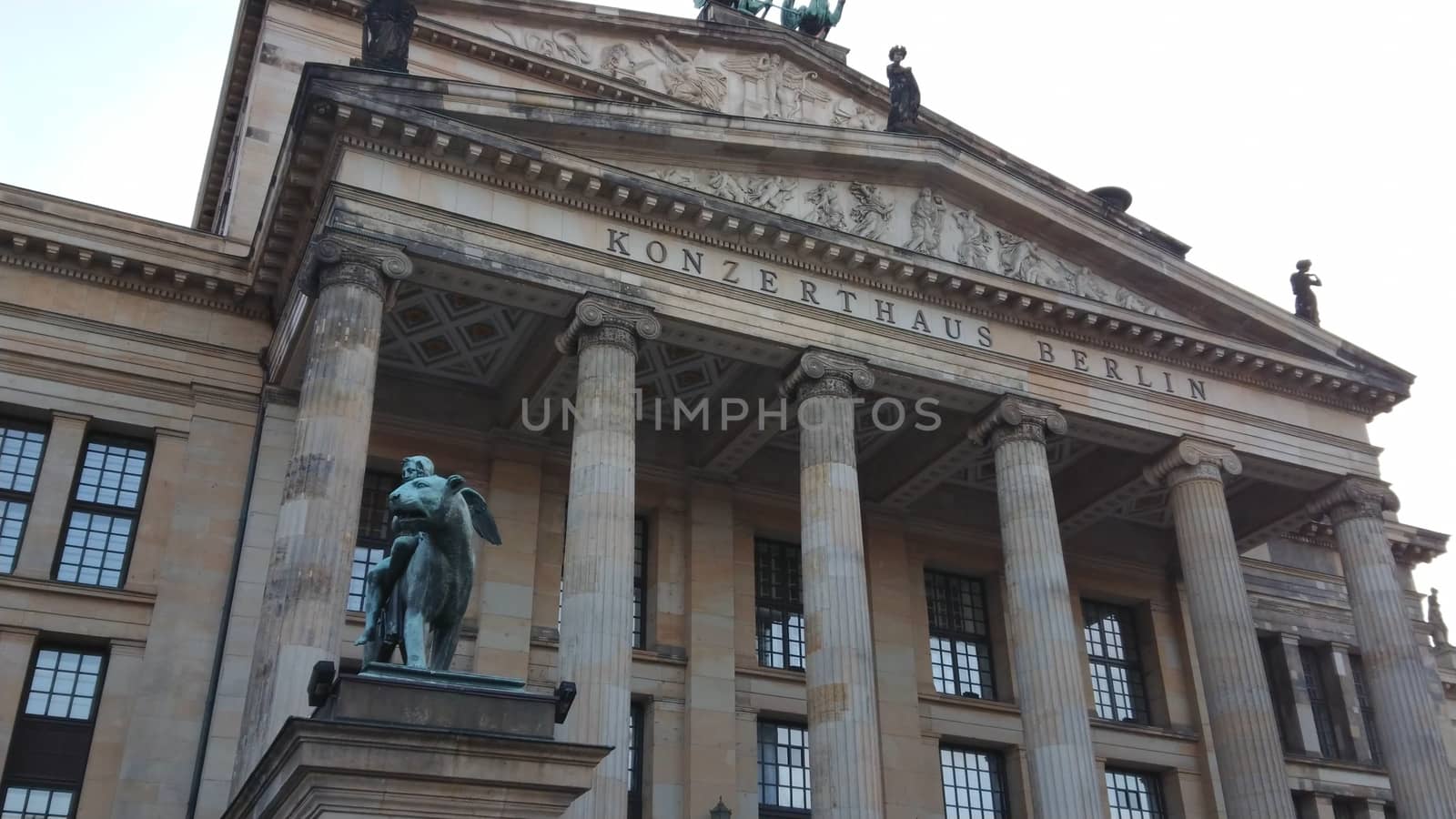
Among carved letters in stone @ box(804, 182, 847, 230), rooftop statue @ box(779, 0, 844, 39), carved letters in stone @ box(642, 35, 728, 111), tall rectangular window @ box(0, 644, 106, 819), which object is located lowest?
tall rectangular window @ box(0, 644, 106, 819)

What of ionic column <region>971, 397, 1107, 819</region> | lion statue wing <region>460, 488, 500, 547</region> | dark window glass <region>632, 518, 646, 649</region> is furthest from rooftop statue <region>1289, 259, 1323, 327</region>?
lion statue wing <region>460, 488, 500, 547</region>

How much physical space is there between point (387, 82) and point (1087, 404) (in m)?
14.4

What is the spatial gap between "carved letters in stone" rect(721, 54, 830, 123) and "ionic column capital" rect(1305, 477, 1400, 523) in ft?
49.3

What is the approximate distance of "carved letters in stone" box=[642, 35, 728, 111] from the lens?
106 ft

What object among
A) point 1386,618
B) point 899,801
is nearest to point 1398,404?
point 1386,618

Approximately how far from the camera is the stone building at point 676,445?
69.4ft

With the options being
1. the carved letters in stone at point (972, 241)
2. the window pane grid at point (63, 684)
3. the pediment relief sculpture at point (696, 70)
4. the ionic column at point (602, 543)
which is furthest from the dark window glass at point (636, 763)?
the pediment relief sculpture at point (696, 70)

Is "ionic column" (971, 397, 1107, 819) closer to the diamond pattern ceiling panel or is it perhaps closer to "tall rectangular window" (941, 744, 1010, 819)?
"tall rectangular window" (941, 744, 1010, 819)

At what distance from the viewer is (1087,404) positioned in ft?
86.3

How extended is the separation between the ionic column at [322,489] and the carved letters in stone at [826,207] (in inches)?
323

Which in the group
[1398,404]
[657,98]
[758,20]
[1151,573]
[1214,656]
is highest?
[758,20]

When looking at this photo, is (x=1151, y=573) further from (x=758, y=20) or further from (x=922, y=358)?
(x=758, y=20)

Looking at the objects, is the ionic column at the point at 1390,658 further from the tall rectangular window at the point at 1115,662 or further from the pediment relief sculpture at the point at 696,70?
the pediment relief sculpture at the point at 696,70

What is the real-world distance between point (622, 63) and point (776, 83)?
3.88 metres
